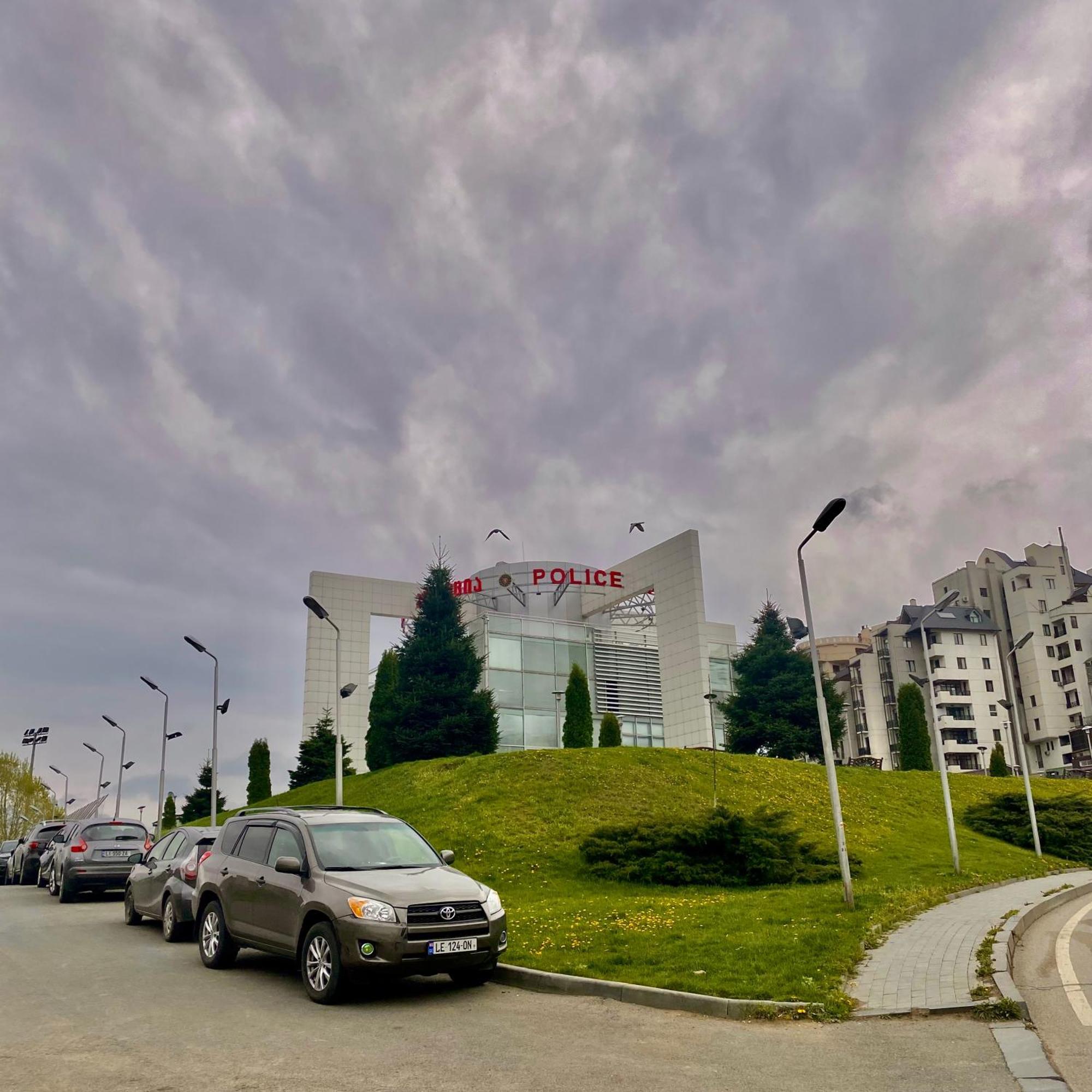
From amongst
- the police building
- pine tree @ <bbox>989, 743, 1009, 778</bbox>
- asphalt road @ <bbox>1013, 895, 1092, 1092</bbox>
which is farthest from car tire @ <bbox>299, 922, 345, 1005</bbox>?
pine tree @ <bbox>989, 743, 1009, 778</bbox>

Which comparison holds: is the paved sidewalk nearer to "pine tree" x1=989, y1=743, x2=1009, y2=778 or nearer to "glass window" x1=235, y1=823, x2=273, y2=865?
"glass window" x1=235, y1=823, x2=273, y2=865

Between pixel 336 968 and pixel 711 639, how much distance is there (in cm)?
5770

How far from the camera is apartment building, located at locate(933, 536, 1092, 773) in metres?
76.2

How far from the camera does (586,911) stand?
1518cm

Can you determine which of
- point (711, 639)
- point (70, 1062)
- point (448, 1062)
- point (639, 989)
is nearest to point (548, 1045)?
point (448, 1062)

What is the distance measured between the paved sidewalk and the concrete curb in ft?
2.36

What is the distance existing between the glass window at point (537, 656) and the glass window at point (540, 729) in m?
2.59

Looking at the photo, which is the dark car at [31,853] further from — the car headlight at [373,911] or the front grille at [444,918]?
the front grille at [444,918]

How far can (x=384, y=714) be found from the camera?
39031 mm

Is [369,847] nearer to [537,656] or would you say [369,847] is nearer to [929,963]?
[929,963]

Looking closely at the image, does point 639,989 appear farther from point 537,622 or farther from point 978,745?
point 978,745

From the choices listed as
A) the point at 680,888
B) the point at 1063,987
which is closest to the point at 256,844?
the point at 1063,987

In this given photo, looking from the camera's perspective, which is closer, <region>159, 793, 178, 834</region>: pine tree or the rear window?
the rear window

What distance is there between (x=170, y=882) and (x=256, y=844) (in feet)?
12.7
